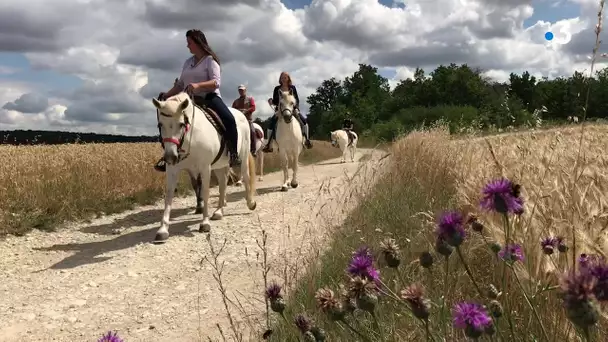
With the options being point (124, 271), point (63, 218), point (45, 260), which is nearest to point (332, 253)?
point (124, 271)

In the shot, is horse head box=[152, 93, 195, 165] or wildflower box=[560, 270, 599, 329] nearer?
wildflower box=[560, 270, 599, 329]

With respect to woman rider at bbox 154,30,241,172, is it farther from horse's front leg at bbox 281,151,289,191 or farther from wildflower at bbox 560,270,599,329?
wildflower at bbox 560,270,599,329

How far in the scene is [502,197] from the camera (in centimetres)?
145

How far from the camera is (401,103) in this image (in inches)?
2896

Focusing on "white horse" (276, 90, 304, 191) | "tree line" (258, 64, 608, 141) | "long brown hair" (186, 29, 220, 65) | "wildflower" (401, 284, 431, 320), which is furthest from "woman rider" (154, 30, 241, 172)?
"tree line" (258, 64, 608, 141)

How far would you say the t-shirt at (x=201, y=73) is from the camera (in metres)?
7.80

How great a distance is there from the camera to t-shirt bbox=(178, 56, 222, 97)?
780cm

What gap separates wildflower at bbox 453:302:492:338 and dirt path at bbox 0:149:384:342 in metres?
2.38

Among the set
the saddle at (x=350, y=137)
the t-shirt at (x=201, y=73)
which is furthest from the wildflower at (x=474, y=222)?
the saddle at (x=350, y=137)

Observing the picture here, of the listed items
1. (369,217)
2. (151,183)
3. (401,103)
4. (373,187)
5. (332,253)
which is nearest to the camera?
(332,253)

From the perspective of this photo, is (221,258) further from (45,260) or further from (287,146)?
(287,146)

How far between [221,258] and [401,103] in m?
70.1

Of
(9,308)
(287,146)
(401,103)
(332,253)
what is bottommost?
(9,308)

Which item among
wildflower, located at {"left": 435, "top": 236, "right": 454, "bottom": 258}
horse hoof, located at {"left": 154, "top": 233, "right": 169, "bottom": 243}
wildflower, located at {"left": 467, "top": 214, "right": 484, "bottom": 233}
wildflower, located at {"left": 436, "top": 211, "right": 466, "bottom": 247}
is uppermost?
wildflower, located at {"left": 436, "top": 211, "right": 466, "bottom": 247}
